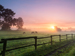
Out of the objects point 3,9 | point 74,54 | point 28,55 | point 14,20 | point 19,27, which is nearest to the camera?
point 28,55

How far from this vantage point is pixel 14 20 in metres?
48.6

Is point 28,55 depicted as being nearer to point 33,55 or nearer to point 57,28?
point 33,55

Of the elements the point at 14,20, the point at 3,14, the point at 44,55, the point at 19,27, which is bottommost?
the point at 44,55

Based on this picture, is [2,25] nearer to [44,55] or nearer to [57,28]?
[44,55]

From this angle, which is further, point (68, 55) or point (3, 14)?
point (3, 14)

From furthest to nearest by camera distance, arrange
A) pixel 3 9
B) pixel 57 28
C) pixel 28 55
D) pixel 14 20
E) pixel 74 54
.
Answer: pixel 57 28 → pixel 14 20 → pixel 3 9 → pixel 74 54 → pixel 28 55

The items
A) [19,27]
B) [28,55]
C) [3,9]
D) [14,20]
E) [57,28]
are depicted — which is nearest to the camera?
[28,55]

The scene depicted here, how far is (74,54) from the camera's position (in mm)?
6383

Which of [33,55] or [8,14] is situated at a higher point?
[8,14]

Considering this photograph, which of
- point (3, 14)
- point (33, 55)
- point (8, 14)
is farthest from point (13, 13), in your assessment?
point (33, 55)

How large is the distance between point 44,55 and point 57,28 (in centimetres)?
12008

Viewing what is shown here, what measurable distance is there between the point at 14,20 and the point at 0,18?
8.62 m

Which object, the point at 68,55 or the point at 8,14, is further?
the point at 8,14

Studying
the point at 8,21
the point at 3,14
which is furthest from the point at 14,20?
the point at 3,14
